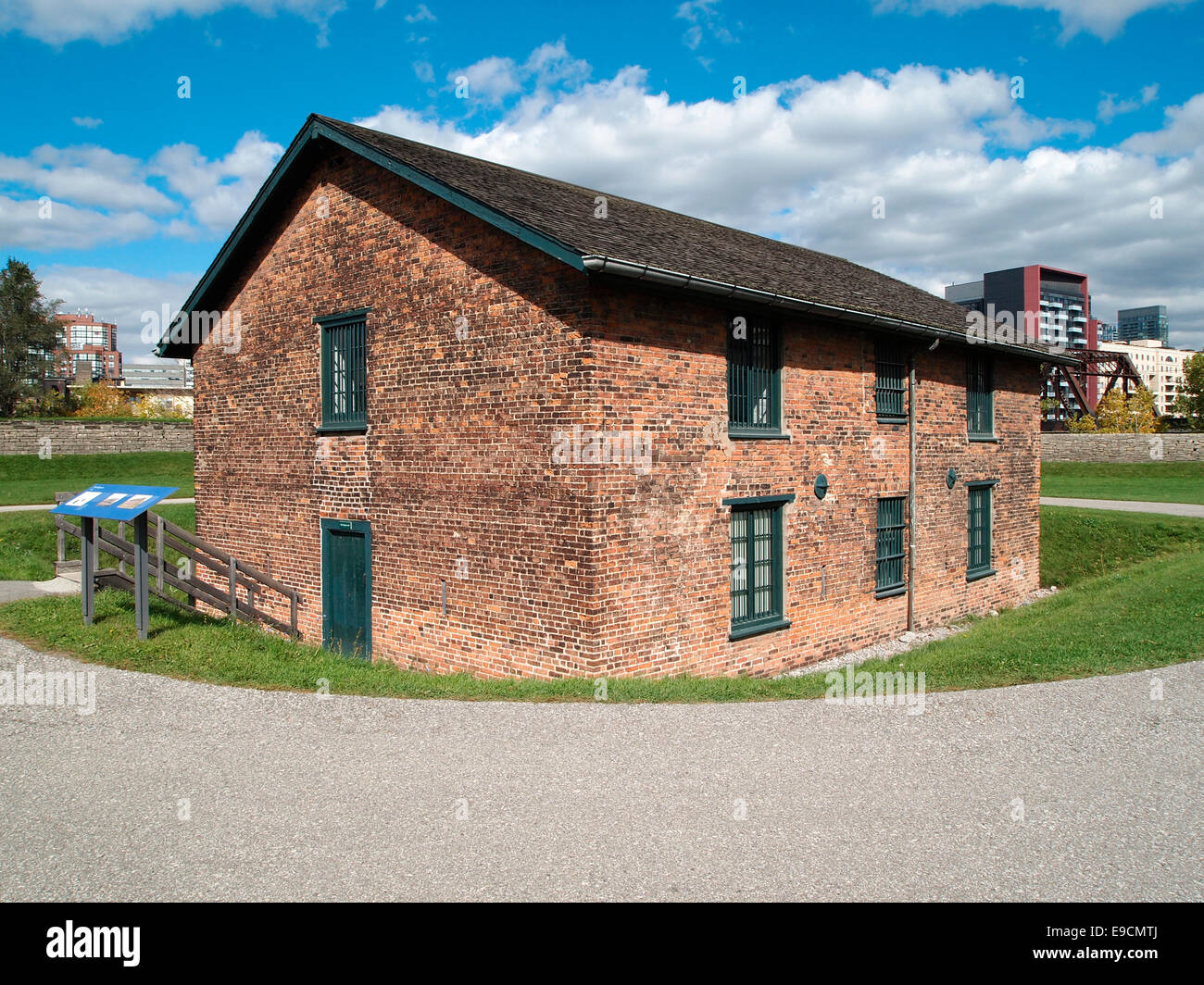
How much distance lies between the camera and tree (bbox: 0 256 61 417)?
53.4m

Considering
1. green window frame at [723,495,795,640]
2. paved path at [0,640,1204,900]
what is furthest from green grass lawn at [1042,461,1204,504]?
paved path at [0,640,1204,900]

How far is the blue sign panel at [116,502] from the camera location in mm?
9469

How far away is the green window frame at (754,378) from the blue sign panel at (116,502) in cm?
677

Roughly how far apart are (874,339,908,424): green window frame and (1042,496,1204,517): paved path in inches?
521

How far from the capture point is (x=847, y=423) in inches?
501

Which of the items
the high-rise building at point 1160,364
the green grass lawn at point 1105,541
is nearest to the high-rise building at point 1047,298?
the high-rise building at point 1160,364

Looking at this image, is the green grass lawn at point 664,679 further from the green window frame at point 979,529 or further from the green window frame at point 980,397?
the green window frame at point 980,397

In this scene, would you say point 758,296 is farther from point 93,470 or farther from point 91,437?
point 91,437

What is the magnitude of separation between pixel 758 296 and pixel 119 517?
7.76m

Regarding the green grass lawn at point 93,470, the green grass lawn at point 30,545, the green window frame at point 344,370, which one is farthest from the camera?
the green grass lawn at point 93,470

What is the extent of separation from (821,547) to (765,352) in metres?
2.97
